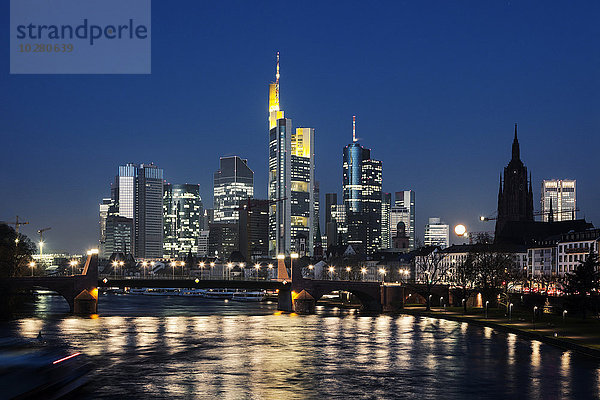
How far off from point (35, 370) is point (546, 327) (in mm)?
75698

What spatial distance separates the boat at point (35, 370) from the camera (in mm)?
33969

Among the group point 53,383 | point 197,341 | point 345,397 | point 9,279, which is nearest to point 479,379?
point 345,397

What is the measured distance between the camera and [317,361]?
67.3 m

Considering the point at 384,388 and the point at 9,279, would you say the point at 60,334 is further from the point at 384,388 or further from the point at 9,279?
the point at 384,388

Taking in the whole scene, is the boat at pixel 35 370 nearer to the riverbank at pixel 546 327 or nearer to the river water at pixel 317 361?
the river water at pixel 317 361

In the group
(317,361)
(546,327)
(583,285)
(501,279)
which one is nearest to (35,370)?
(317,361)

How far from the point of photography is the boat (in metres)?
34.0

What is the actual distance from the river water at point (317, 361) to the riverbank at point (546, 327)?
1.95 metres

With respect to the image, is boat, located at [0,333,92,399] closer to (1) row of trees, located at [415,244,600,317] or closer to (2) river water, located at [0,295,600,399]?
(2) river water, located at [0,295,600,399]

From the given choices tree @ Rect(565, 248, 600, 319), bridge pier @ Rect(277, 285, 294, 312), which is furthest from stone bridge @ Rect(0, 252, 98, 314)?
tree @ Rect(565, 248, 600, 319)

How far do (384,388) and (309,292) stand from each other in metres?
111

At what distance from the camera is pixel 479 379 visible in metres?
57.1

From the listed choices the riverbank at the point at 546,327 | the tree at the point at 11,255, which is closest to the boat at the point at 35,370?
the riverbank at the point at 546,327

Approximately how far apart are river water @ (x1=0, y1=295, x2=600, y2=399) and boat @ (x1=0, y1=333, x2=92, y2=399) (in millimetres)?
7269
